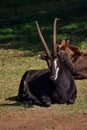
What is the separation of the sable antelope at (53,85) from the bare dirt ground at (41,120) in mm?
427

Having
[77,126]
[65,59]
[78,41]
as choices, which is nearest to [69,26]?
[78,41]

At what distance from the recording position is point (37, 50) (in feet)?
61.2

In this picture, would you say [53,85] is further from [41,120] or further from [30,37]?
[30,37]

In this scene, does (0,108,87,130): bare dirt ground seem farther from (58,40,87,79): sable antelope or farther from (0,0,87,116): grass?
(58,40,87,79): sable antelope

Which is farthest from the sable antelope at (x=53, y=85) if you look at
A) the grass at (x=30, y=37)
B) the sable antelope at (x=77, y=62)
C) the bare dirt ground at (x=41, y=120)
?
the sable antelope at (x=77, y=62)

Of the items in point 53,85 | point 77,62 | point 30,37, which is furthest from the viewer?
point 30,37

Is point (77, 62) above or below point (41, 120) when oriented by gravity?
below

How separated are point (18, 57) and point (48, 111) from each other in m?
6.60

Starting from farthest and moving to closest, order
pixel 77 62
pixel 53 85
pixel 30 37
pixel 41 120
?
pixel 30 37 < pixel 77 62 < pixel 53 85 < pixel 41 120

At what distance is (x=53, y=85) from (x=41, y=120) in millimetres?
1261

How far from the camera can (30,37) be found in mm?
21188

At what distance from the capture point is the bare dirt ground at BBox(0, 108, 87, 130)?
1008 centimetres

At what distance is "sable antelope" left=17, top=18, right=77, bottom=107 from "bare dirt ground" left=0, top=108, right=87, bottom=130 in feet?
1.40

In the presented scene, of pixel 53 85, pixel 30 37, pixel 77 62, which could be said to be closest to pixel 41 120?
pixel 53 85
